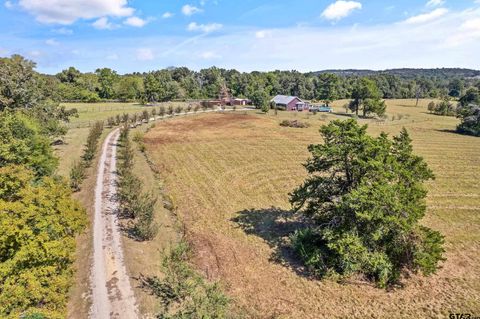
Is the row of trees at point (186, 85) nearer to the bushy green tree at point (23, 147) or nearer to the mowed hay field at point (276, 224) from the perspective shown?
the mowed hay field at point (276, 224)

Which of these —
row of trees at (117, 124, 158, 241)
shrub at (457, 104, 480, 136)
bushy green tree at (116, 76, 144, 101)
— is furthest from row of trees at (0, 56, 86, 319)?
bushy green tree at (116, 76, 144, 101)

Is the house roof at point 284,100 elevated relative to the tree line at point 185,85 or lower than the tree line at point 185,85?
lower

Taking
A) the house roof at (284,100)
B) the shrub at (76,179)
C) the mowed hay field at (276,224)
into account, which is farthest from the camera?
the house roof at (284,100)

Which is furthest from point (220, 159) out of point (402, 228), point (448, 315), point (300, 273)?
point (448, 315)

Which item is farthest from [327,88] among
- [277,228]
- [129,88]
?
[277,228]

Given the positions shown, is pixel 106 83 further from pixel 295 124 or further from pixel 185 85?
pixel 295 124

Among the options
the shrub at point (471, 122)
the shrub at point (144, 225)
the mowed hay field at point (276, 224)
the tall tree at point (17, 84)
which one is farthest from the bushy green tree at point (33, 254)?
the shrub at point (471, 122)
